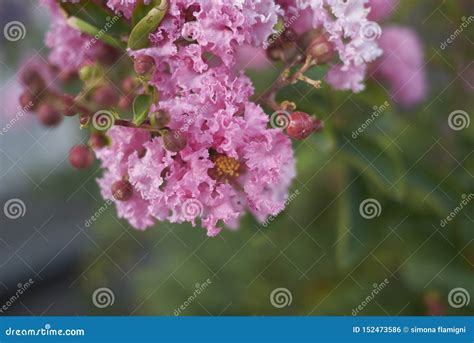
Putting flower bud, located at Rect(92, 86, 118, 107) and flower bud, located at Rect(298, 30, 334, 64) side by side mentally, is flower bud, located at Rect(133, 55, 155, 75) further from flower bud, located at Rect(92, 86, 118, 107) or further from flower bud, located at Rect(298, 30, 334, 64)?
flower bud, located at Rect(298, 30, 334, 64)

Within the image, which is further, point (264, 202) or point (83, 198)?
point (83, 198)

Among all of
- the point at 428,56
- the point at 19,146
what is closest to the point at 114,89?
the point at 19,146

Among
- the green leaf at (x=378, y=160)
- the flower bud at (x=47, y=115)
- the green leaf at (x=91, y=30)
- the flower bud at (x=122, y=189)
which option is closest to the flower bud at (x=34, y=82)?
the flower bud at (x=47, y=115)

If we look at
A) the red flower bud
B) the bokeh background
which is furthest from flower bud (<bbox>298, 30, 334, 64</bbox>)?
the bokeh background

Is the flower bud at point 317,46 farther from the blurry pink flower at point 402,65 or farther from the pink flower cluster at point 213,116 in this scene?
the blurry pink flower at point 402,65

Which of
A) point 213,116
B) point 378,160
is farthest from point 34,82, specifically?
point 378,160

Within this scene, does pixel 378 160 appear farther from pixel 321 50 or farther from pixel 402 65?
pixel 321 50
